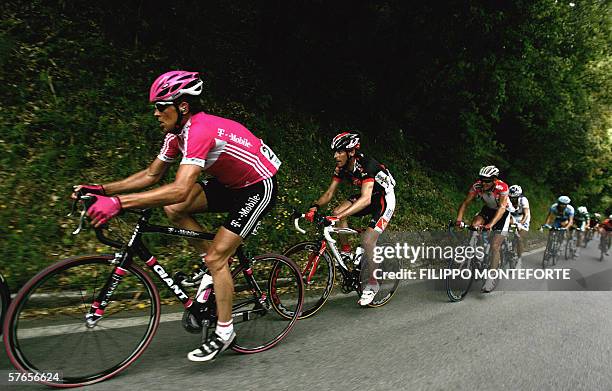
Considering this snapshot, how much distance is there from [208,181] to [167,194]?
952 millimetres

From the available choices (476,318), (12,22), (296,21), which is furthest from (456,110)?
(12,22)

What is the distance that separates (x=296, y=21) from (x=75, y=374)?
34.0 ft

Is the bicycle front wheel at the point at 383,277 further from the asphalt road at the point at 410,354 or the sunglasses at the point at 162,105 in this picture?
the sunglasses at the point at 162,105

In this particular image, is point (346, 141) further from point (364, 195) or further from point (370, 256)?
point (370, 256)

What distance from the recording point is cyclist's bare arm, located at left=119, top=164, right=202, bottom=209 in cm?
272

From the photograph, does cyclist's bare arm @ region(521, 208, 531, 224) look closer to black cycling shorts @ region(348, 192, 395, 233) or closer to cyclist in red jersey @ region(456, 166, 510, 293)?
cyclist in red jersey @ region(456, 166, 510, 293)

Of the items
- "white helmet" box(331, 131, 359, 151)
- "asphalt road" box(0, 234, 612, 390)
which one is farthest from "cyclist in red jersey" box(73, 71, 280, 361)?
"white helmet" box(331, 131, 359, 151)

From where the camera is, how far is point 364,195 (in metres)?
5.03

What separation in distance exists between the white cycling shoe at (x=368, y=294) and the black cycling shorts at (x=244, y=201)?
7.30 ft

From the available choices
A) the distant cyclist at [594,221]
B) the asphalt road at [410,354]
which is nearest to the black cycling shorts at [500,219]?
the asphalt road at [410,354]

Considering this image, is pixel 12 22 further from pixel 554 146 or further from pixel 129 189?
pixel 554 146

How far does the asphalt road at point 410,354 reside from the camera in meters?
3.18

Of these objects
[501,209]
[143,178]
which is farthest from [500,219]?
[143,178]

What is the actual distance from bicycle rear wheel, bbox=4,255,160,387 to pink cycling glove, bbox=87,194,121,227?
1.46ft
